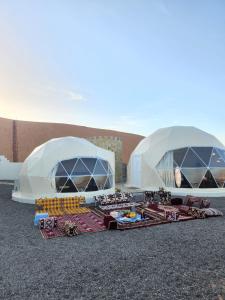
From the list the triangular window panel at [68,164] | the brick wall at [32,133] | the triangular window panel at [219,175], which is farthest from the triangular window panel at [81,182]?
the brick wall at [32,133]

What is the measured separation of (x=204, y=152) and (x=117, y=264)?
1377 cm

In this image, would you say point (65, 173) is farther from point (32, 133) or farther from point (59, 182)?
point (32, 133)

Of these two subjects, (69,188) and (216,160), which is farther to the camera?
(216,160)

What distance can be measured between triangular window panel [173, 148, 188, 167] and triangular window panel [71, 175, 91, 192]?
6936 mm

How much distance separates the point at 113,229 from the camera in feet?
29.2

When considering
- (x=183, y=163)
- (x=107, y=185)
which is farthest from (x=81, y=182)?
(x=183, y=163)

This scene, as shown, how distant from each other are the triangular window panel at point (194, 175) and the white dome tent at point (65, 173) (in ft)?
18.0

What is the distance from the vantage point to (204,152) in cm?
1759

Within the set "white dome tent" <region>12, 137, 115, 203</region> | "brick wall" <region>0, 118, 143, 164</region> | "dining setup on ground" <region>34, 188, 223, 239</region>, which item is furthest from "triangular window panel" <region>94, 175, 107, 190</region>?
"brick wall" <region>0, 118, 143, 164</region>

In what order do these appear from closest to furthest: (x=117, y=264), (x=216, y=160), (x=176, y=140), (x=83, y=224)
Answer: (x=117, y=264)
(x=83, y=224)
(x=216, y=160)
(x=176, y=140)

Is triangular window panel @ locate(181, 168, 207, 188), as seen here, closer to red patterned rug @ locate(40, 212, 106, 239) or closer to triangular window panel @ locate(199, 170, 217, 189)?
triangular window panel @ locate(199, 170, 217, 189)

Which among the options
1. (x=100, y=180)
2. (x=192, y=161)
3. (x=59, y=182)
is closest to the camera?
(x=59, y=182)

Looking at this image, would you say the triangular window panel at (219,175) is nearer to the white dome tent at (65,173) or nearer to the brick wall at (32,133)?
the white dome tent at (65,173)

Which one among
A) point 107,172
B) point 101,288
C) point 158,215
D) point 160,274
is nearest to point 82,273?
point 101,288
